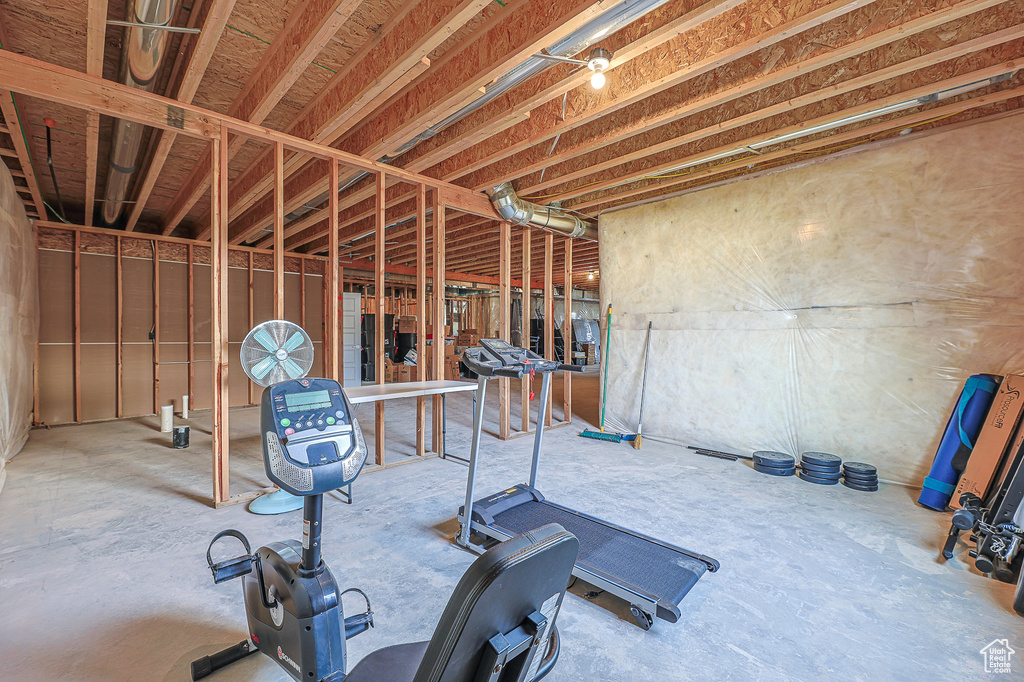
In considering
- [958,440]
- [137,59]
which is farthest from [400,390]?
[958,440]

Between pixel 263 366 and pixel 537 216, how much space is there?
11.4ft

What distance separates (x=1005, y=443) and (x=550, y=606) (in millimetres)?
4027

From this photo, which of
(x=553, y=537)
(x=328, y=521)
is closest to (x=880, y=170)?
(x=553, y=537)

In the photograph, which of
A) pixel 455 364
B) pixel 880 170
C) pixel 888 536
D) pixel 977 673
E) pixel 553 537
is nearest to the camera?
pixel 553 537

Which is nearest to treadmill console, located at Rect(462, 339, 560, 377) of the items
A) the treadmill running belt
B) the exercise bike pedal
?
the treadmill running belt

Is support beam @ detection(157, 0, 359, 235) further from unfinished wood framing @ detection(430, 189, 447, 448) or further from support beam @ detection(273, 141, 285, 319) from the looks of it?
unfinished wood framing @ detection(430, 189, 447, 448)

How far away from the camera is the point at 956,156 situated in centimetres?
346

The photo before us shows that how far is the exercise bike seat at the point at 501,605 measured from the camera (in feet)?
2.16

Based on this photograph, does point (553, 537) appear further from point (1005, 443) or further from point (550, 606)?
point (1005, 443)

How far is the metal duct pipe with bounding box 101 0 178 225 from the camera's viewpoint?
209cm

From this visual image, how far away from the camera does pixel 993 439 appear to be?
3.10m

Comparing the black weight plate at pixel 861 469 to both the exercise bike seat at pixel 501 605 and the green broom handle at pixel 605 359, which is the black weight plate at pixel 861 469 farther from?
the exercise bike seat at pixel 501 605

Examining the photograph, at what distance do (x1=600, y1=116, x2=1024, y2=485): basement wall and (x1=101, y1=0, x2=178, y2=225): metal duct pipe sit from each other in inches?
181

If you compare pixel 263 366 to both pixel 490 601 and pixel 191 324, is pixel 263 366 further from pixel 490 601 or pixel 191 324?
pixel 191 324
